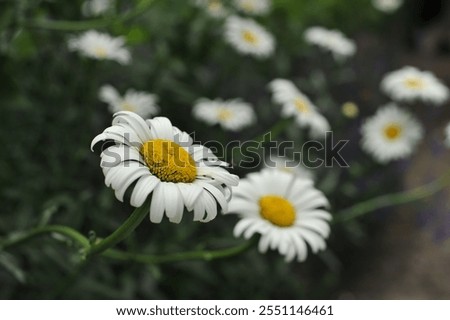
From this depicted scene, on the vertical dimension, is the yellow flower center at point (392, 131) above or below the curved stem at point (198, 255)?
above

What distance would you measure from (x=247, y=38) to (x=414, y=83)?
0.90 meters

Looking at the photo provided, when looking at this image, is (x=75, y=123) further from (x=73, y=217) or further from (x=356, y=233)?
(x=356, y=233)

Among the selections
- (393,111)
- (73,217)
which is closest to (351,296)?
(393,111)

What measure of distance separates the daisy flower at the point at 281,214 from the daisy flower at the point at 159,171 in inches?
15.1

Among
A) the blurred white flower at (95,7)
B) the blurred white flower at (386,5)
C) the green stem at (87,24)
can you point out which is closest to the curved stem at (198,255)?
the green stem at (87,24)

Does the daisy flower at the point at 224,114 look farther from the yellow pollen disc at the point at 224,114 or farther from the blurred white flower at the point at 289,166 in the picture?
the blurred white flower at the point at 289,166

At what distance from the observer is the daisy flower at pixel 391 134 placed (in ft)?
10.4

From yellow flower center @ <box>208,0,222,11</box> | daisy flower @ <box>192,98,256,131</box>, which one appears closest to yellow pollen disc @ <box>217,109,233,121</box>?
daisy flower @ <box>192,98,256,131</box>

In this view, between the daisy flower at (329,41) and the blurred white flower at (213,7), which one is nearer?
the daisy flower at (329,41)

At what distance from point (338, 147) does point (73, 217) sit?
1.86 metres

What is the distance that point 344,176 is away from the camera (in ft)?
12.0

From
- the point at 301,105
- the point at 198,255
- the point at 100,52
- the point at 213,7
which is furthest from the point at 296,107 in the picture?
the point at 213,7

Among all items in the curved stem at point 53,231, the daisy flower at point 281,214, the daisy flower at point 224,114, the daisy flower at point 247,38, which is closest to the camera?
the curved stem at point 53,231

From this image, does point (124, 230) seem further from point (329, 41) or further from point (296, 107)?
point (329, 41)
